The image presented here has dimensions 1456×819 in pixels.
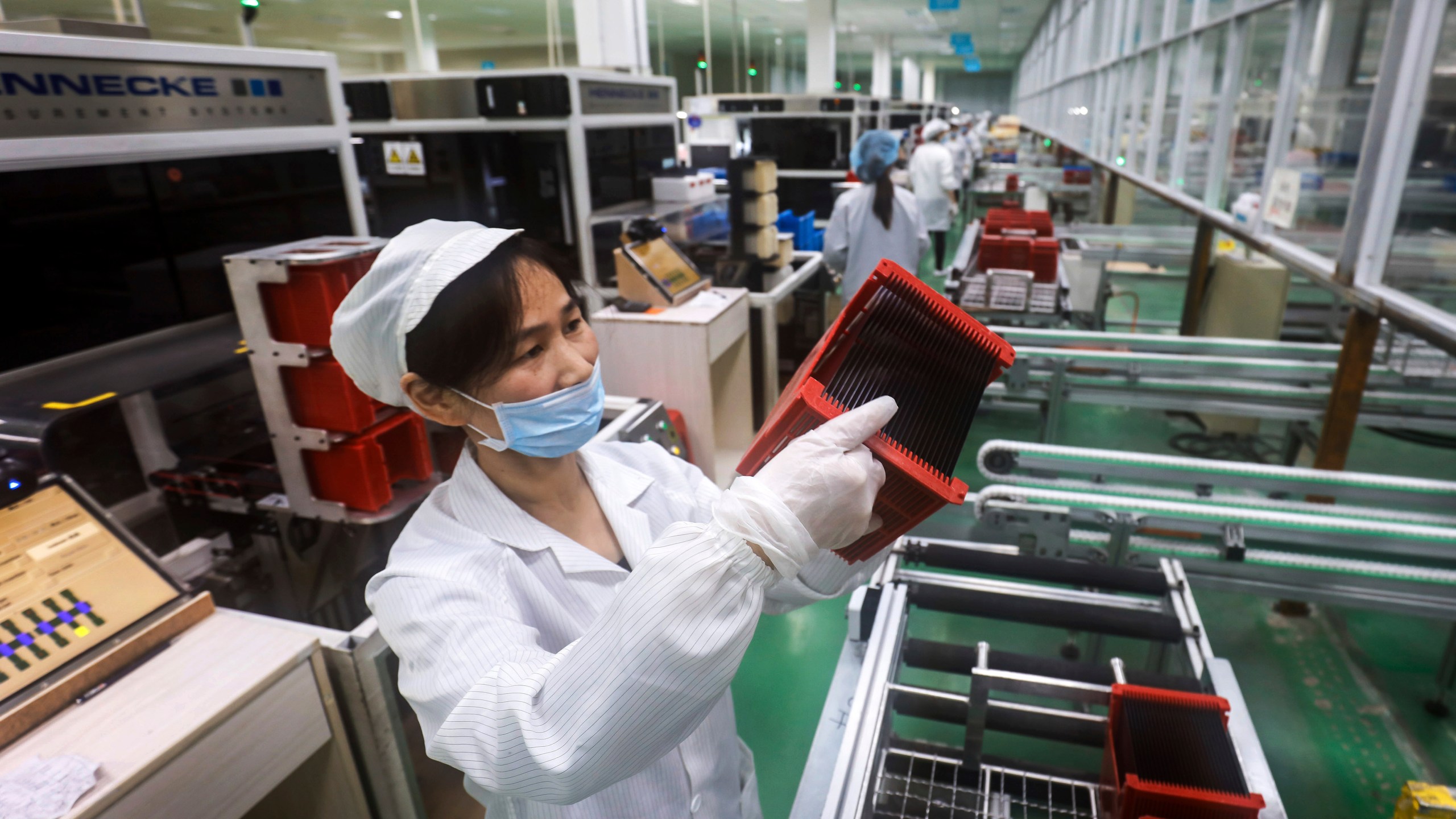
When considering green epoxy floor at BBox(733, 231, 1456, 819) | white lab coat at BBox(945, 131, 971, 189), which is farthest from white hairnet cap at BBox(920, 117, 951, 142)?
green epoxy floor at BBox(733, 231, 1456, 819)

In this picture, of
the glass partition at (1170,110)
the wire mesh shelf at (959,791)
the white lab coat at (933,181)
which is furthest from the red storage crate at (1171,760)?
the white lab coat at (933,181)

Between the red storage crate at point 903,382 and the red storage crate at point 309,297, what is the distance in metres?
1.41

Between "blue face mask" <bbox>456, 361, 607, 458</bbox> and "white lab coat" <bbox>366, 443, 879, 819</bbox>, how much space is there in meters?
0.07

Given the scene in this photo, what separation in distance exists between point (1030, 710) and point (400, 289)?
1360 mm

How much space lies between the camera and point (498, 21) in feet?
43.7

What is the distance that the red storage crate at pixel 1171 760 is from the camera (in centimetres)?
109

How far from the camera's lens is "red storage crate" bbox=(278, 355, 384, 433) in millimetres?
1975

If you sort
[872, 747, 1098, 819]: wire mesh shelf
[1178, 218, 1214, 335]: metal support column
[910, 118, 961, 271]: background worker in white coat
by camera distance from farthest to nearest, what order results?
[910, 118, 961, 271]: background worker in white coat
[1178, 218, 1214, 335]: metal support column
[872, 747, 1098, 819]: wire mesh shelf

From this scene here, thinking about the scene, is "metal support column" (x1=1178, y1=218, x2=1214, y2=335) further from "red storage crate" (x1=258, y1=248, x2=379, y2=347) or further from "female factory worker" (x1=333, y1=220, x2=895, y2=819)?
"red storage crate" (x1=258, y1=248, x2=379, y2=347)

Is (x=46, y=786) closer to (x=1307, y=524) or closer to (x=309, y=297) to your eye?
(x=309, y=297)

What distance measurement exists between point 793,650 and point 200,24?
14.5 m

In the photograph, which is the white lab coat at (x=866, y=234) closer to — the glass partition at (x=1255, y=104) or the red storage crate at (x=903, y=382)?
the glass partition at (x=1255, y=104)

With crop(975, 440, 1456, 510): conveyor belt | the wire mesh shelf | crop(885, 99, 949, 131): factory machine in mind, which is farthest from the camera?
crop(885, 99, 949, 131): factory machine

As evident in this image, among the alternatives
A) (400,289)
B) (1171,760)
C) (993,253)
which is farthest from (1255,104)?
(400,289)
